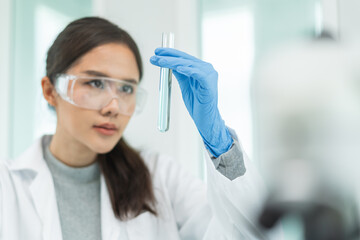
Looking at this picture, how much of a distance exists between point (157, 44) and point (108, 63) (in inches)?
30.2

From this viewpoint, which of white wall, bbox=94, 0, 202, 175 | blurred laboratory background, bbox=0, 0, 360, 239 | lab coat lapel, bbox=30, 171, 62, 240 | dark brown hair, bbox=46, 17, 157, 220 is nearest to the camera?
lab coat lapel, bbox=30, 171, 62, 240

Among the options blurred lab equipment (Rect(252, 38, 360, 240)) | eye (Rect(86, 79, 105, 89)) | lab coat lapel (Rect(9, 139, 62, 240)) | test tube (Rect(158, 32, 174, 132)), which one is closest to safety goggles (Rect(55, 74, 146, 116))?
eye (Rect(86, 79, 105, 89))

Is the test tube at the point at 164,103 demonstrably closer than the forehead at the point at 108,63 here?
Yes

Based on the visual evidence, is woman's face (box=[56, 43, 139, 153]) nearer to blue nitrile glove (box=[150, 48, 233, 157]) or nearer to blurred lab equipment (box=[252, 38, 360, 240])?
blue nitrile glove (box=[150, 48, 233, 157])

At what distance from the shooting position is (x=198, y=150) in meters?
1.72

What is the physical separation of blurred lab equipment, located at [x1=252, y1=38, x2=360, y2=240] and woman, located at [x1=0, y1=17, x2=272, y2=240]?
27.3 inches

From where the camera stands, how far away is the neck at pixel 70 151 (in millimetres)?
1171

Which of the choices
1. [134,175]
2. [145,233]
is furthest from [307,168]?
[134,175]

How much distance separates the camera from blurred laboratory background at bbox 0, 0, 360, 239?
5.08 ft

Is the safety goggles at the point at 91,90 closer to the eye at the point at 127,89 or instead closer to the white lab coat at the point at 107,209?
the eye at the point at 127,89

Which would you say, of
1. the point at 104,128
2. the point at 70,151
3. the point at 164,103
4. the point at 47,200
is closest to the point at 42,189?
the point at 47,200

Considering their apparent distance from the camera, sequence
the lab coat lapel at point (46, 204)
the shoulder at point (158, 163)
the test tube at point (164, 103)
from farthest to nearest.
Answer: the shoulder at point (158, 163) → the lab coat lapel at point (46, 204) → the test tube at point (164, 103)

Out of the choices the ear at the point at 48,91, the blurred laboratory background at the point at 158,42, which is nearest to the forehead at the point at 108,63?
the ear at the point at 48,91

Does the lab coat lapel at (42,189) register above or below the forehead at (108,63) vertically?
below
